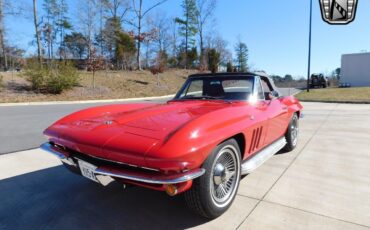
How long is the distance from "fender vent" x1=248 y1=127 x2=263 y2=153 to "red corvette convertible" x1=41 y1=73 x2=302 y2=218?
0.05 feet

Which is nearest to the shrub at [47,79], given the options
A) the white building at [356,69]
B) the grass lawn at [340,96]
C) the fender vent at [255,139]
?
the grass lawn at [340,96]

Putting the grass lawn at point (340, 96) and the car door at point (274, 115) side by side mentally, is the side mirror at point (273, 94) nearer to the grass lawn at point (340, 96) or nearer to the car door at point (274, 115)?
the car door at point (274, 115)

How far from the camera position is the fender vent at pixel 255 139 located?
329 cm

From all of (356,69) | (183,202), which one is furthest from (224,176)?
(356,69)

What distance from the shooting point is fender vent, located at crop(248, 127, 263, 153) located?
129 inches

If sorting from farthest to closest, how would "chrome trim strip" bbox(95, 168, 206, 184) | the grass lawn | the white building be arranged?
the white building, the grass lawn, "chrome trim strip" bbox(95, 168, 206, 184)

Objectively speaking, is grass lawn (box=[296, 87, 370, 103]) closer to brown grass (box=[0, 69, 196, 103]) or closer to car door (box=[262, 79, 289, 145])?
brown grass (box=[0, 69, 196, 103])

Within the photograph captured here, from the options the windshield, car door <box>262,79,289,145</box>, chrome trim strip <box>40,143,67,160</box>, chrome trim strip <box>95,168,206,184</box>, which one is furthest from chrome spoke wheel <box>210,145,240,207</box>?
chrome trim strip <box>40,143,67,160</box>

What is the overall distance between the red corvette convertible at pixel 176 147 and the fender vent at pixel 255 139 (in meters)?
0.02

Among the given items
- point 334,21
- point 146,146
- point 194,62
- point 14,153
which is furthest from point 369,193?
point 194,62

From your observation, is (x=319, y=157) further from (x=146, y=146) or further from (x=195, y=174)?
(x=146, y=146)

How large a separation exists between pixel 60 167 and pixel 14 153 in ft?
4.40

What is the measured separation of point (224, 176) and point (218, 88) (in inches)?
69.4

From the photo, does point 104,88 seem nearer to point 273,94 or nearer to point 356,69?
point 273,94
